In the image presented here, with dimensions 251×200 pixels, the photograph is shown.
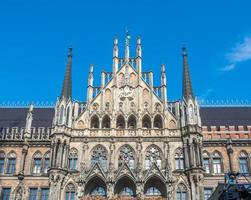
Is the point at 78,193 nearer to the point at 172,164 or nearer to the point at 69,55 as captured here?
the point at 172,164

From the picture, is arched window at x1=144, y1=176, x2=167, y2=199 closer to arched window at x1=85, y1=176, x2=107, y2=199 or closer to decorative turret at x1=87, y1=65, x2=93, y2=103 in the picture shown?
arched window at x1=85, y1=176, x2=107, y2=199

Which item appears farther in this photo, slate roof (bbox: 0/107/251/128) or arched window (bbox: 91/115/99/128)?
slate roof (bbox: 0/107/251/128)

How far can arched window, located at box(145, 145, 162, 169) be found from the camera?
3709cm

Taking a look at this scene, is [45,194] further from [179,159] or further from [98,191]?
[179,159]

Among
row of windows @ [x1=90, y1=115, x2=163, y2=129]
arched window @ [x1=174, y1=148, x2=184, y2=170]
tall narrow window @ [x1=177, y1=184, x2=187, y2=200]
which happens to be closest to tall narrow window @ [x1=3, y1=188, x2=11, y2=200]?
row of windows @ [x1=90, y1=115, x2=163, y2=129]

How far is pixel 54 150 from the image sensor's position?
36.7 meters

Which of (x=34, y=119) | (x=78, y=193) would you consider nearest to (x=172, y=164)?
(x=78, y=193)

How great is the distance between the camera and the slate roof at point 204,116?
42.3 m

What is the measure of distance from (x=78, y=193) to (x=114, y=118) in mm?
7970

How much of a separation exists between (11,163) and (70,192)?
6.85 meters

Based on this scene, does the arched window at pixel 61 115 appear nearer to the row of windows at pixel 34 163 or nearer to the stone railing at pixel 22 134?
the stone railing at pixel 22 134

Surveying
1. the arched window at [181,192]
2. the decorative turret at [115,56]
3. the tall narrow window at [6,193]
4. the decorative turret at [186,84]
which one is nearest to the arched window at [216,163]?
the arched window at [181,192]

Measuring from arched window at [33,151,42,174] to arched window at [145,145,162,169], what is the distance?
33.3 ft

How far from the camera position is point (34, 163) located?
3838 cm
